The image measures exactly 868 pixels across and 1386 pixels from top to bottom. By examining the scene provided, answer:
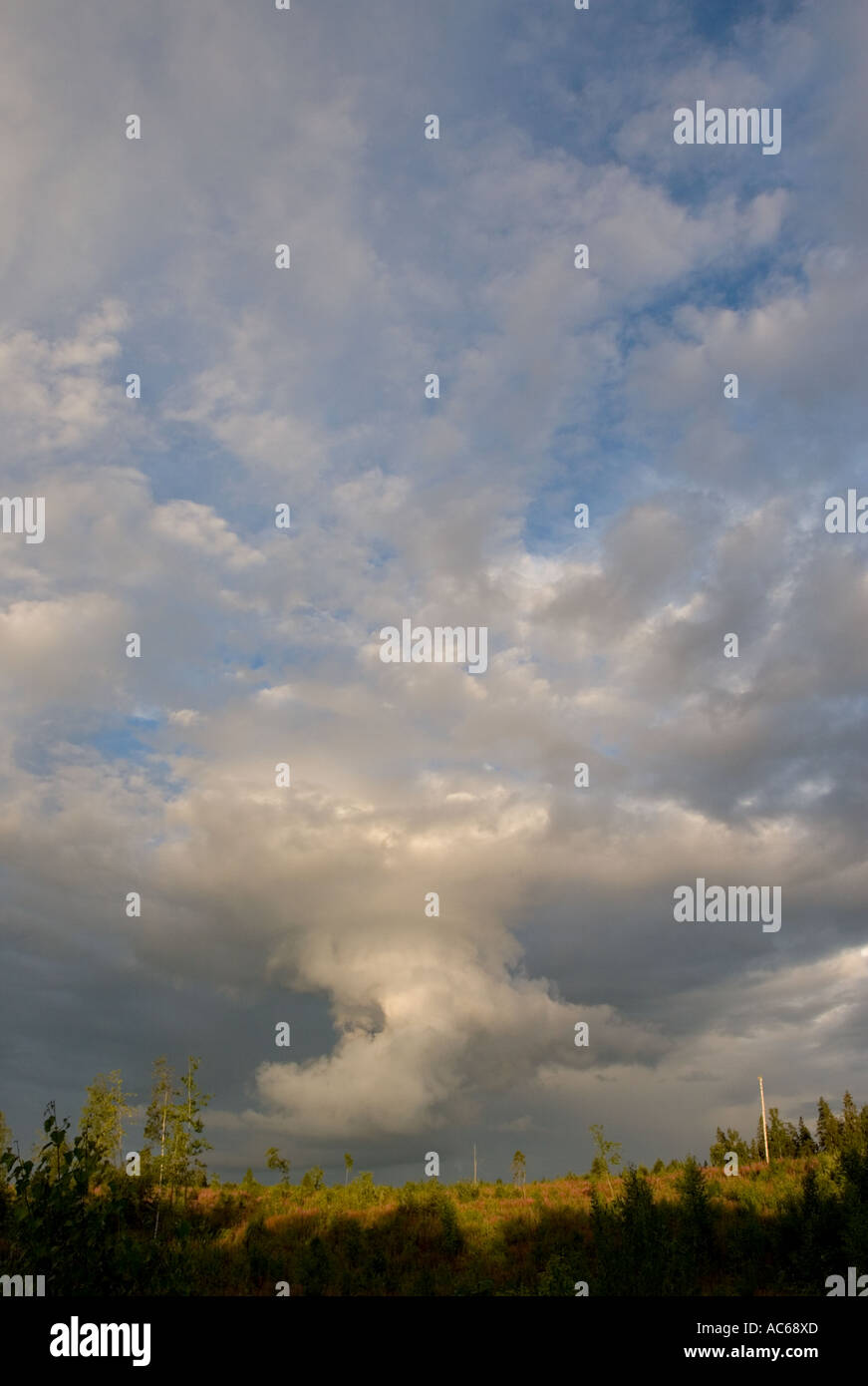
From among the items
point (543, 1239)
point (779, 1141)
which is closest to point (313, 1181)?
point (543, 1239)

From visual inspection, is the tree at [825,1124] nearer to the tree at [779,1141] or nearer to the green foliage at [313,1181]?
the tree at [779,1141]

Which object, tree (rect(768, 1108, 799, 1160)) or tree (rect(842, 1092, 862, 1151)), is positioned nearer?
tree (rect(842, 1092, 862, 1151))

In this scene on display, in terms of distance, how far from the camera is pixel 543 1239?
39719 mm

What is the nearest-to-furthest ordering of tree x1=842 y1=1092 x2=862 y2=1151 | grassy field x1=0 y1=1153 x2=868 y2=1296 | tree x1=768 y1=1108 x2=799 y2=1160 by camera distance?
grassy field x1=0 y1=1153 x2=868 y2=1296, tree x1=842 y1=1092 x2=862 y2=1151, tree x1=768 y1=1108 x2=799 y2=1160

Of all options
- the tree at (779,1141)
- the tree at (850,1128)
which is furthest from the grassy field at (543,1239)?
the tree at (779,1141)

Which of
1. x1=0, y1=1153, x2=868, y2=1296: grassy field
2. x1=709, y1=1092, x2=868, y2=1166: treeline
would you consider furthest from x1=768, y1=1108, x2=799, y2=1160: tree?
x1=0, y1=1153, x2=868, y2=1296: grassy field

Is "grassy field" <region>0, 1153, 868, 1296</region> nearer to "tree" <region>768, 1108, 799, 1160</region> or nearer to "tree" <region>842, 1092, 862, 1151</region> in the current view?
"tree" <region>842, 1092, 862, 1151</region>

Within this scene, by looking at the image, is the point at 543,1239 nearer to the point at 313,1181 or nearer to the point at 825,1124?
the point at 313,1181

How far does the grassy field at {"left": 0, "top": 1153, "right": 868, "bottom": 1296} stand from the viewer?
32781 millimetres
